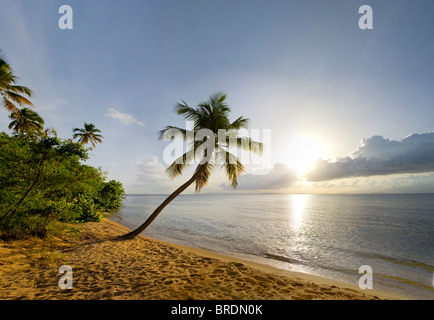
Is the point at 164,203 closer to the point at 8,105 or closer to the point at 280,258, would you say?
the point at 280,258

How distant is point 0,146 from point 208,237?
13.3 m

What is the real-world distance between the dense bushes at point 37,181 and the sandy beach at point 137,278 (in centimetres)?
97

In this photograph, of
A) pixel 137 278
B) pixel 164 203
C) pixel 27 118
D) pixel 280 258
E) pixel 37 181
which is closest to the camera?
pixel 137 278

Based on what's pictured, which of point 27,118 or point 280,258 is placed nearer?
point 280,258

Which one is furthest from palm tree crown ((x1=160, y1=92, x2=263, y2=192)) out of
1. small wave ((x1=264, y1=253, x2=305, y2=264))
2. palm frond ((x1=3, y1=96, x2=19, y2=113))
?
palm frond ((x1=3, y1=96, x2=19, y2=113))

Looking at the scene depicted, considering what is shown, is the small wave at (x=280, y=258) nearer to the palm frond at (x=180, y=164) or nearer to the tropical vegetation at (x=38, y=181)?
the palm frond at (x=180, y=164)

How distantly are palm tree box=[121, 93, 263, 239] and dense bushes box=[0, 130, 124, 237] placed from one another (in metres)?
4.35

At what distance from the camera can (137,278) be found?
17.3ft

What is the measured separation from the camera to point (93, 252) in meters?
7.68

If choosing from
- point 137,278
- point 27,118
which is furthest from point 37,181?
point 27,118

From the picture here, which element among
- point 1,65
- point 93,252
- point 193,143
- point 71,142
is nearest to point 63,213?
point 93,252

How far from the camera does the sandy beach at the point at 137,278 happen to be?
432 centimetres

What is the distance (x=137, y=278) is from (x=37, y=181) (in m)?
5.27
